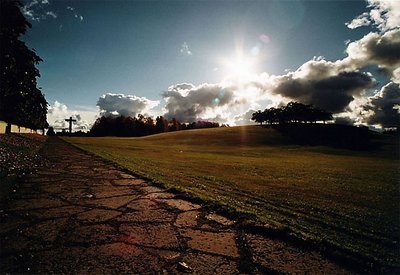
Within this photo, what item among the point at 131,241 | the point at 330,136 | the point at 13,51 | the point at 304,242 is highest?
the point at 13,51

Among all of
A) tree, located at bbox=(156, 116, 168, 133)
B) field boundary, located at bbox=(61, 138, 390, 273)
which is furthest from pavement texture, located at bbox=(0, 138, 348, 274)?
tree, located at bbox=(156, 116, 168, 133)

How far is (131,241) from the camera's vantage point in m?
4.39

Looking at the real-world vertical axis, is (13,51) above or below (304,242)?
above

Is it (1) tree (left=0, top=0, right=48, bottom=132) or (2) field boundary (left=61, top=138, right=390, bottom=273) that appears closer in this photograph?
(2) field boundary (left=61, top=138, right=390, bottom=273)

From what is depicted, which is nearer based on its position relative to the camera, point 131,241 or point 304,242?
point 131,241

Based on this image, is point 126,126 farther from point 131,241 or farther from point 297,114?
point 131,241

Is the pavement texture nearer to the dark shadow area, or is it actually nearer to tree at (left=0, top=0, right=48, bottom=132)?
tree at (left=0, top=0, right=48, bottom=132)

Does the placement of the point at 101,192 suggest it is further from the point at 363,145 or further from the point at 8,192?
the point at 363,145

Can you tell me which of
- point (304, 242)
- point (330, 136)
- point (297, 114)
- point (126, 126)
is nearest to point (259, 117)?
point (297, 114)

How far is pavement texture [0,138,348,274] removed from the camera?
3.63 m

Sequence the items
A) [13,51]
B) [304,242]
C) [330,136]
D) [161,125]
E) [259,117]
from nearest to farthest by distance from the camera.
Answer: [304,242] → [13,51] → [330,136] → [259,117] → [161,125]

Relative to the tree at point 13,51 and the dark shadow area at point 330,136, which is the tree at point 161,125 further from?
the tree at point 13,51

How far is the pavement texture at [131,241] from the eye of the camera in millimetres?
3633

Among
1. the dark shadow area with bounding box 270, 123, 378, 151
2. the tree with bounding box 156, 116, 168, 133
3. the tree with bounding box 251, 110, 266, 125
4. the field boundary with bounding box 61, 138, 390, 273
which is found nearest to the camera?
the field boundary with bounding box 61, 138, 390, 273
